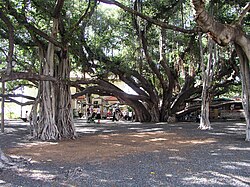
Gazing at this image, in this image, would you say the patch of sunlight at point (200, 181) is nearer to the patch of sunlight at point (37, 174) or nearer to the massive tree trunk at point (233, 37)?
the patch of sunlight at point (37, 174)

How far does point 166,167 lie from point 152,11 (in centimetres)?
834

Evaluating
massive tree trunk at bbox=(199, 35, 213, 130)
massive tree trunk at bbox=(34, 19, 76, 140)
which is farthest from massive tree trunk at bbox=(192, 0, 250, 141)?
massive tree trunk at bbox=(34, 19, 76, 140)

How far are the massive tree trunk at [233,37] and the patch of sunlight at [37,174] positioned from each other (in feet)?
12.8

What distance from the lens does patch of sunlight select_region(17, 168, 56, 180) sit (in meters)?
3.40

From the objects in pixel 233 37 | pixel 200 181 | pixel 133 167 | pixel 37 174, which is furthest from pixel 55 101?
pixel 200 181

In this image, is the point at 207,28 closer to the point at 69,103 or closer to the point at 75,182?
the point at 75,182

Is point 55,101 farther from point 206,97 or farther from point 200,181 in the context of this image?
point 200,181

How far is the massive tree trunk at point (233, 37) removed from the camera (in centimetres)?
535

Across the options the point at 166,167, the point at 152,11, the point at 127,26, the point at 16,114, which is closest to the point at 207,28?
the point at 166,167

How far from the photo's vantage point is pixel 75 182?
318cm

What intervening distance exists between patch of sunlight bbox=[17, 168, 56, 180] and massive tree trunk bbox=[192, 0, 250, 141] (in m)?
3.89

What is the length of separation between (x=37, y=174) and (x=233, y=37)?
5324 mm

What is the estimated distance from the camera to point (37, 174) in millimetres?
3564

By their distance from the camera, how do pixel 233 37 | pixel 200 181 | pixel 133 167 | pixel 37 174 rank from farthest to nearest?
1. pixel 233 37
2. pixel 133 167
3. pixel 37 174
4. pixel 200 181
